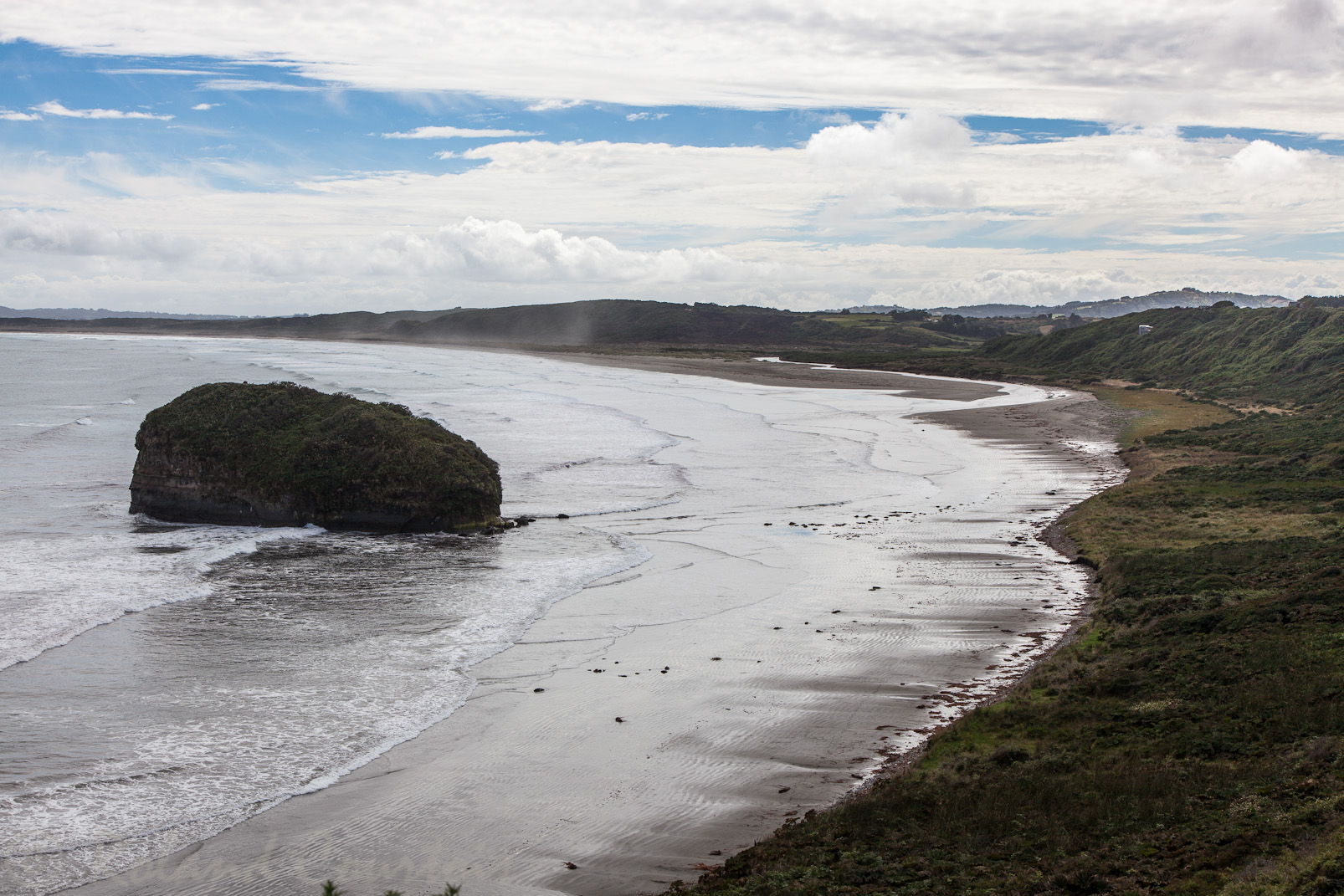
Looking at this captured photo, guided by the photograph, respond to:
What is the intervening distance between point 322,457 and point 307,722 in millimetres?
12713

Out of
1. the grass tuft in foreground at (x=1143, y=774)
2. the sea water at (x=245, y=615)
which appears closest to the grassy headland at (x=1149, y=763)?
the grass tuft in foreground at (x=1143, y=774)

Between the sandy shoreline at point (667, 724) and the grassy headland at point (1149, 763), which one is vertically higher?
the grassy headland at point (1149, 763)

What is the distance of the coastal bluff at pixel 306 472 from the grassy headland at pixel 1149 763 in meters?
14.4

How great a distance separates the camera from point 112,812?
8.68m

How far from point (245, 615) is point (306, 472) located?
783 centimetres

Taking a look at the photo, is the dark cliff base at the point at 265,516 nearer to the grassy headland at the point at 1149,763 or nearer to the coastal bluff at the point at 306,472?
the coastal bluff at the point at 306,472

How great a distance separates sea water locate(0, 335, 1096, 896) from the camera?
9.12 m

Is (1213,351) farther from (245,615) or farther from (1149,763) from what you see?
(245,615)

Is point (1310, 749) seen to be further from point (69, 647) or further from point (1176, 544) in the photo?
point (69, 647)

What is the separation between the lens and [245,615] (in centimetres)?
1491

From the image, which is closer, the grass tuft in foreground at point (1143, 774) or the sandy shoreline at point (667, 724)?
the grass tuft in foreground at point (1143, 774)

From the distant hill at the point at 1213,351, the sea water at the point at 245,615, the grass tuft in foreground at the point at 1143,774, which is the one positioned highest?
the distant hill at the point at 1213,351

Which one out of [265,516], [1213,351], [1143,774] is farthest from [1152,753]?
[1213,351]

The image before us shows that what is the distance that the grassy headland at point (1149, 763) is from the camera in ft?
21.9
